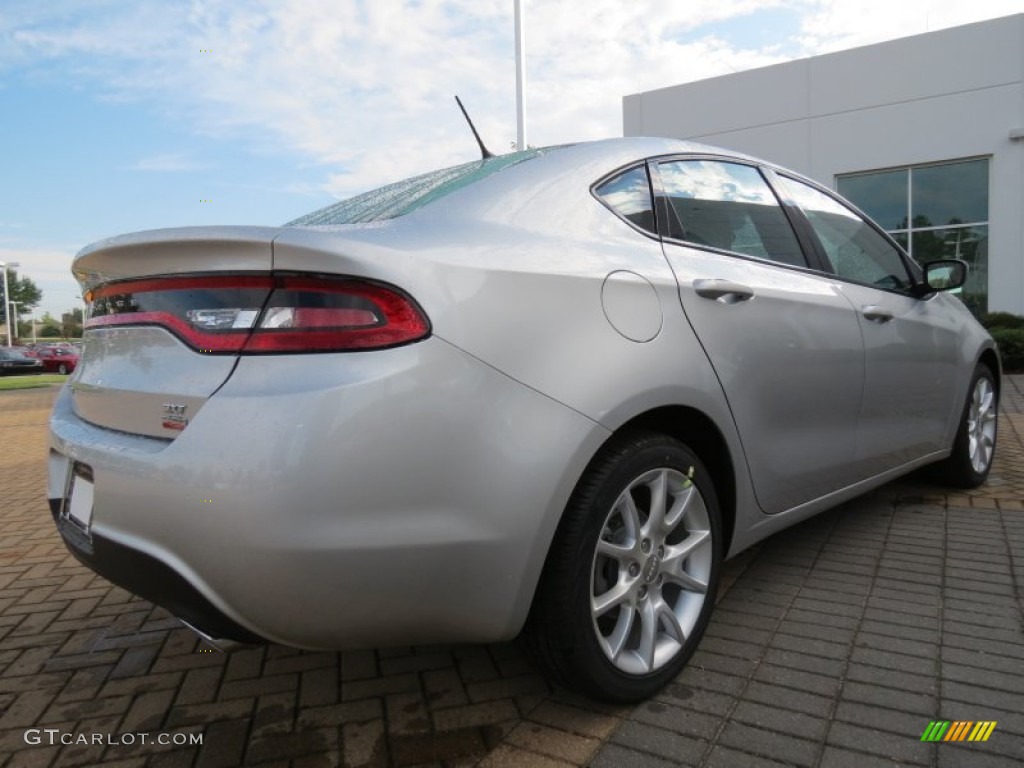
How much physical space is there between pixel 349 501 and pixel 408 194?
3.56 feet

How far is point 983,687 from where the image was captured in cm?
214

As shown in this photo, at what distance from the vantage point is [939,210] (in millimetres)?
14312

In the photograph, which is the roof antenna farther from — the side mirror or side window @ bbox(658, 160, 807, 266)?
the side mirror

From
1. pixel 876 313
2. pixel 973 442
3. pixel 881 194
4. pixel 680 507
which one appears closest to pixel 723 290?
pixel 680 507

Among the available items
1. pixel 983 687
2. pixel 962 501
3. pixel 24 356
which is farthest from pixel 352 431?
pixel 24 356

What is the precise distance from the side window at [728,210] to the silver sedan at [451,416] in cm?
2

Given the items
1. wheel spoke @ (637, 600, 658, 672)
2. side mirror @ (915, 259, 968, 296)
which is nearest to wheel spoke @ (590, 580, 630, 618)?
wheel spoke @ (637, 600, 658, 672)

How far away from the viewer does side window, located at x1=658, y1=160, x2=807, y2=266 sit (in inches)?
96.9

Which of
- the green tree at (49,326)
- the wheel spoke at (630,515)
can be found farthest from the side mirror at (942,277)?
the green tree at (49,326)

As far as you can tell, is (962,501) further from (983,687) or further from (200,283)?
(200,283)

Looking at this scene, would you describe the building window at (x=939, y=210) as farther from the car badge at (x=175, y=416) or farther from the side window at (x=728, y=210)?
the car badge at (x=175, y=416)

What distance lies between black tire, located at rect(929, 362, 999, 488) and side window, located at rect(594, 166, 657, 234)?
8.94 feet

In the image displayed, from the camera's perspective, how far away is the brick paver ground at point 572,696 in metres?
1.92

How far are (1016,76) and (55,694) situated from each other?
16260 mm
